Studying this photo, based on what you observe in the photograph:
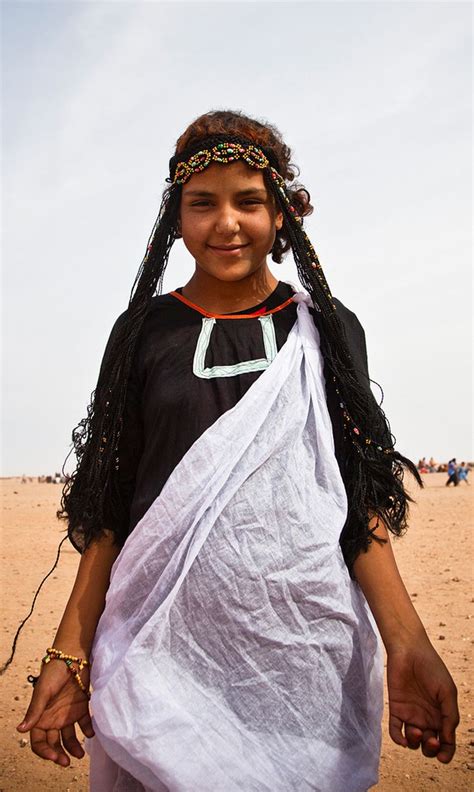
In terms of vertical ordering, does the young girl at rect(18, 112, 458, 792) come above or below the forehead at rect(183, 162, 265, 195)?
below

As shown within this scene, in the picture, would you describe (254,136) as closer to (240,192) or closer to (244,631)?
(240,192)

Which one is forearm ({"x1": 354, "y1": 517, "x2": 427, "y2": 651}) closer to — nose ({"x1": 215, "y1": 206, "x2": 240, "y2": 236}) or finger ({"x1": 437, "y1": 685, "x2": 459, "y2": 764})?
finger ({"x1": 437, "y1": 685, "x2": 459, "y2": 764})

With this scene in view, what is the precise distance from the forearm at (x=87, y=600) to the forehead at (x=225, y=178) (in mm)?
1180

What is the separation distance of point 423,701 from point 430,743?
0.12 meters

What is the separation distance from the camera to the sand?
4.84 metres

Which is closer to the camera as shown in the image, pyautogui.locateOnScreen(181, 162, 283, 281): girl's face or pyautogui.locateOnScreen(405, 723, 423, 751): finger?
pyautogui.locateOnScreen(405, 723, 423, 751): finger

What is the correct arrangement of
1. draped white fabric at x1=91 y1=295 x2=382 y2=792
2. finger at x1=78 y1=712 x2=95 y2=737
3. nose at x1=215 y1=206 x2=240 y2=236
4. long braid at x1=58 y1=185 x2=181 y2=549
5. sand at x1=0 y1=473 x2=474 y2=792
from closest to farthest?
draped white fabric at x1=91 y1=295 x2=382 y2=792 → finger at x1=78 y1=712 x2=95 y2=737 → nose at x1=215 y1=206 x2=240 y2=236 → long braid at x1=58 y1=185 x2=181 y2=549 → sand at x1=0 y1=473 x2=474 y2=792

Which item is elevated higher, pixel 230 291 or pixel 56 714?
pixel 230 291

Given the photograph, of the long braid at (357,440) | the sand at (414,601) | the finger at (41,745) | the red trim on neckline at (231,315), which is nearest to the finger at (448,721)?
the long braid at (357,440)

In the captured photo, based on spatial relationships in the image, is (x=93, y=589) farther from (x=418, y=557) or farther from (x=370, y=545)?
(x=418, y=557)

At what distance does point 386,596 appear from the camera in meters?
2.67

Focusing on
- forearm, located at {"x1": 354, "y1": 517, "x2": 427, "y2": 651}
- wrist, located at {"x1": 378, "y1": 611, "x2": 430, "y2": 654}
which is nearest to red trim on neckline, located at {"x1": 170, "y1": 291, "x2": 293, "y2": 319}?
forearm, located at {"x1": 354, "y1": 517, "x2": 427, "y2": 651}

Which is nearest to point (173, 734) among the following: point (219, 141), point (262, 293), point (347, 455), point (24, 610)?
point (347, 455)

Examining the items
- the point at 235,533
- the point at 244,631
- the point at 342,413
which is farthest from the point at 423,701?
the point at 342,413
